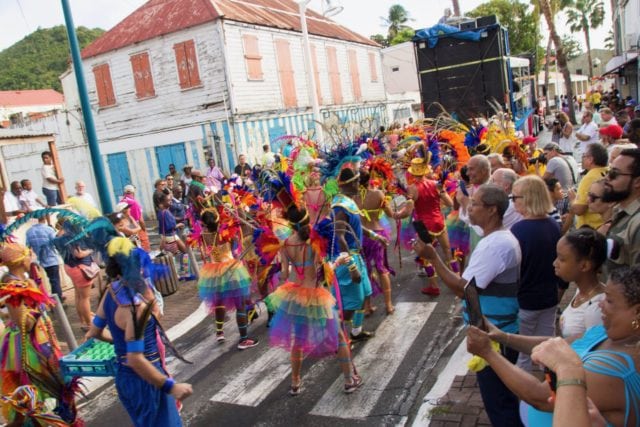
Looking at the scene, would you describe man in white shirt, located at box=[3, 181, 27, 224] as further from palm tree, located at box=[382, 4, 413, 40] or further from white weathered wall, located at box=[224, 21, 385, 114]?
palm tree, located at box=[382, 4, 413, 40]

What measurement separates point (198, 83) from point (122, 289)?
53.7 ft

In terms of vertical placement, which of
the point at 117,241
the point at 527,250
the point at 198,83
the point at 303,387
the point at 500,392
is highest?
the point at 198,83

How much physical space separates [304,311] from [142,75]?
17.6 m

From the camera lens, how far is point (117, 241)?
3535 millimetres

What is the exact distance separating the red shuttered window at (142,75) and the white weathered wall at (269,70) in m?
3.55

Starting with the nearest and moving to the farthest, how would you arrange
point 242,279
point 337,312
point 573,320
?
1. point 573,320
2. point 337,312
3. point 242,279

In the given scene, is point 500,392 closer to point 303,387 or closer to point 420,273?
point 303,387

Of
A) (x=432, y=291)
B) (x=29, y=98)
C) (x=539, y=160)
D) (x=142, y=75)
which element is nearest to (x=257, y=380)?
(x=432, y=291)

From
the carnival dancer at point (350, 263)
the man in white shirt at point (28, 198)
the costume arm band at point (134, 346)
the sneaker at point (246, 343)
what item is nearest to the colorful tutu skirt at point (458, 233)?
the carnival dancer at point (350, 263)

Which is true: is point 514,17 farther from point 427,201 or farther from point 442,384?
point 442,384

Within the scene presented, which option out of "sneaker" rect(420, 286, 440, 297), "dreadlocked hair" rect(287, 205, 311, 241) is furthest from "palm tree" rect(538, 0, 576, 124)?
"dreadlocked hair" rect(287, 205, 311, 241)

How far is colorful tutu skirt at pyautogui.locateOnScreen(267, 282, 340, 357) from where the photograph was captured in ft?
15.2

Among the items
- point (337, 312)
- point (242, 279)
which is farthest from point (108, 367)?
point (242, 279)

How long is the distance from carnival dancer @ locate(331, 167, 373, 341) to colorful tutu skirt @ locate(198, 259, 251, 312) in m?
1.28
